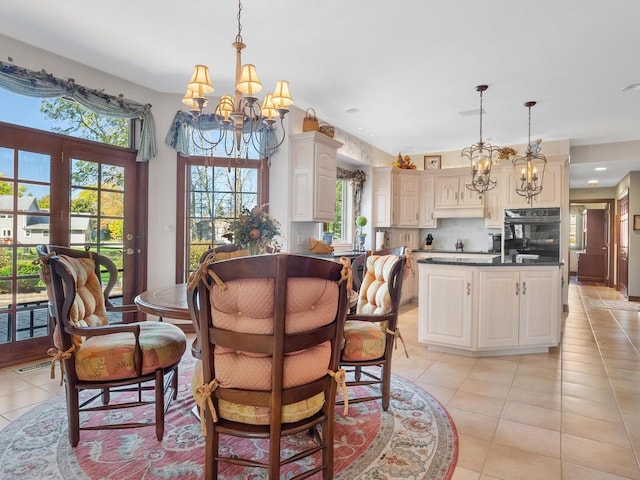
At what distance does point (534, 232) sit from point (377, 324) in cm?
455

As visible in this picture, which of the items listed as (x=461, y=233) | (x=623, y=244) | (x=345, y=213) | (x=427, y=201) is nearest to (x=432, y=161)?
(x=427, y=201)

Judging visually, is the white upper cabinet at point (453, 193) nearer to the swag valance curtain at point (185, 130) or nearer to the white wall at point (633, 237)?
the white wall at point (633, 237)

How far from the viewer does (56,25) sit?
120 inches

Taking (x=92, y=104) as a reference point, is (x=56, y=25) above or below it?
above

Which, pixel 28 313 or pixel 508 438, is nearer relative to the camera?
pixel 508 438

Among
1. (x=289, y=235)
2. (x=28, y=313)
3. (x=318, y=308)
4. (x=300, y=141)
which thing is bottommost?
(x=28, y=313)

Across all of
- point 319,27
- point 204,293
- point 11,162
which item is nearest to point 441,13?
point 319,27

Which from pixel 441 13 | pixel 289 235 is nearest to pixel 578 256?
pixel 289 235

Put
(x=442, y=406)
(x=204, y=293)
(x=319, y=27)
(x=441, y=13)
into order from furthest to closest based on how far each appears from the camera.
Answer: (x=319, y=27) → (x=441, y=13) → (x=442, y=406) → (x=204, y=293)

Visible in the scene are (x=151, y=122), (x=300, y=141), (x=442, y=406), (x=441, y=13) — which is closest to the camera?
(x=442, y=406)

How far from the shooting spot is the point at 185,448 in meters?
2.00

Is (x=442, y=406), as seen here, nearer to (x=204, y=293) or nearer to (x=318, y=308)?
(x=318, y=308)

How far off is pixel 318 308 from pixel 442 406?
1614 millimetres

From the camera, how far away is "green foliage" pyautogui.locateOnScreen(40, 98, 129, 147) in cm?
363
